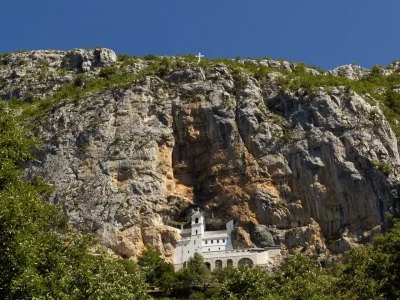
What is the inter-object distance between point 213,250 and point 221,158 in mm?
13867

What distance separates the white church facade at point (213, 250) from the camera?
7306cm

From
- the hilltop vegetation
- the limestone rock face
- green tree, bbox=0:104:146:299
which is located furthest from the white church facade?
green tree, bbox=0:104:146:299

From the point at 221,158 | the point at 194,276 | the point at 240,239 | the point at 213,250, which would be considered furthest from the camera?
the point at 221,158

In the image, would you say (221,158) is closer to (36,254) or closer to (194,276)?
(194,276)

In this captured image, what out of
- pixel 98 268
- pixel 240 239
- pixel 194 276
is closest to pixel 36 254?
pixel 98 268

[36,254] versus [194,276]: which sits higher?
[194,276]

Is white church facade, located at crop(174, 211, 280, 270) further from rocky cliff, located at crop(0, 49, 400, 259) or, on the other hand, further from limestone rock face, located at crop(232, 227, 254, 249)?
rocky cliff, located at crop(0, 49, 400, 259)

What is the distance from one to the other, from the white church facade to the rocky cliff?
1643 millimetres

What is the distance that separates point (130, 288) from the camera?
33750mm

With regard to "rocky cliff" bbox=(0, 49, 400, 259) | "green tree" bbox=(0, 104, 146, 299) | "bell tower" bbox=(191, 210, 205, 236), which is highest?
"rocky cliff" bbox=(0, 49, 400, 259)

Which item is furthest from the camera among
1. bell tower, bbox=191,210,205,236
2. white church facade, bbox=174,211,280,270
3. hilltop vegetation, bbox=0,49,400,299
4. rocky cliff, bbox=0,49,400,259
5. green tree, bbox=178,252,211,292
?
bell tower, bbox=191,210,205,236

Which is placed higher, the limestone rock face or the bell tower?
the bell tower

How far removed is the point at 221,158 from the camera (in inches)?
3255

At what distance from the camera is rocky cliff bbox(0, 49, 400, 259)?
243ft
